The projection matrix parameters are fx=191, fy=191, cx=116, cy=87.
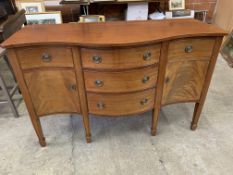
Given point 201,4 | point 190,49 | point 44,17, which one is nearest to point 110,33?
point 190,49

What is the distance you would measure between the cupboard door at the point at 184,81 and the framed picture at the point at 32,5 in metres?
2.01

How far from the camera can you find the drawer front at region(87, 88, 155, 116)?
1316mm

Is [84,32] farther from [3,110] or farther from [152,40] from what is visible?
[3,110]

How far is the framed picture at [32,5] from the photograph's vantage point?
2.45 m

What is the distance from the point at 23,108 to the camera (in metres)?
2.00

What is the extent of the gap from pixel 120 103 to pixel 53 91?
1.54 ft

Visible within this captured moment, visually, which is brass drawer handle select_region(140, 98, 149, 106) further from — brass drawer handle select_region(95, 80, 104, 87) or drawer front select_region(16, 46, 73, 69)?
drawer front select_region(16, 46, 73, 69)

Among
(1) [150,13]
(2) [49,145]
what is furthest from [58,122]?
(1) [150,13]

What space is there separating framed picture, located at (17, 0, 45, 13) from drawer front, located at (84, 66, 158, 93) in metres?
1.77

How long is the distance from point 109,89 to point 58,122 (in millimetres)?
809

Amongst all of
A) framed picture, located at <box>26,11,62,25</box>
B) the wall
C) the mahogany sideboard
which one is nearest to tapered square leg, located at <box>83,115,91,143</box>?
the mahogany sideboard

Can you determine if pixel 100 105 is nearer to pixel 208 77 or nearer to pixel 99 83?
pixel 99 83

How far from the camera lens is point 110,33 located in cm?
123

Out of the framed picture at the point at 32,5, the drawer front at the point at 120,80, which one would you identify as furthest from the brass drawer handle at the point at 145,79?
the framed picture at the point at 32,5
